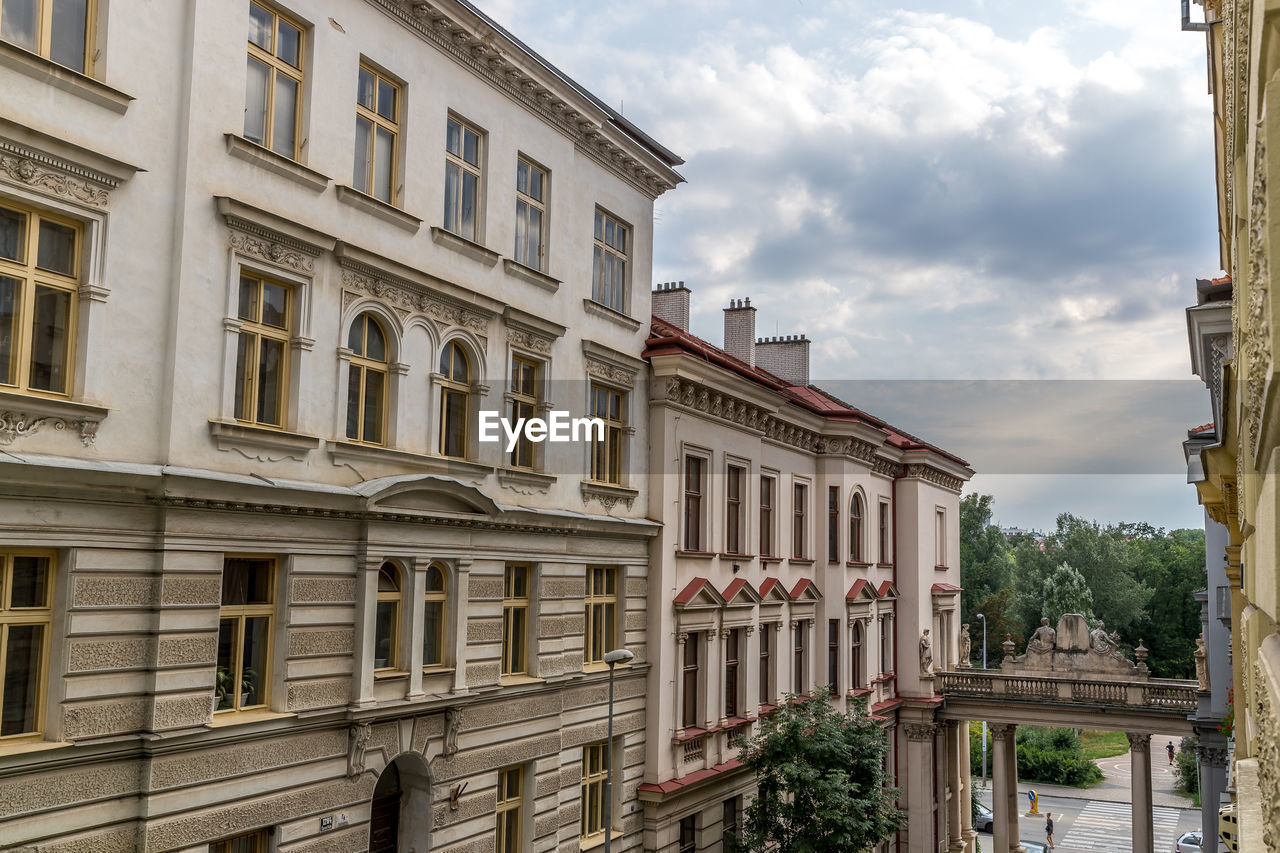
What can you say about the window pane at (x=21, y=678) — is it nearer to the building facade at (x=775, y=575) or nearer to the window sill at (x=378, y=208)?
the window sill at (x=378, y=208)

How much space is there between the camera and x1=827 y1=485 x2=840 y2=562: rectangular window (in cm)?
3278

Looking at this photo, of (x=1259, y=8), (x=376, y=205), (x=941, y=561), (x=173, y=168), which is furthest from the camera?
(x=941, y=561)

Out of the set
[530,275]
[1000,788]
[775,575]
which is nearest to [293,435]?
[530,275]

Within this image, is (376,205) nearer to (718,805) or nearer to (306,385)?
(306,385)

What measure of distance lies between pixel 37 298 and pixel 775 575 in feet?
71.3

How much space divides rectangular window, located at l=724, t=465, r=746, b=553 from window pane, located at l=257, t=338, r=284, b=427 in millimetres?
14596

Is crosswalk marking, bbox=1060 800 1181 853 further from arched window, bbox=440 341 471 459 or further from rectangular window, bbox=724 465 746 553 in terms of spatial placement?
arched window, bbox=440 341 471 459

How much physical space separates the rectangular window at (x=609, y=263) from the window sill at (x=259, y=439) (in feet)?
30.2

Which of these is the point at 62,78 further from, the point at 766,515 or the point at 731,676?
the point at 766,515

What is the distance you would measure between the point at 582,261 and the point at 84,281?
11.3 metres

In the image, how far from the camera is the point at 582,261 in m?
21.3

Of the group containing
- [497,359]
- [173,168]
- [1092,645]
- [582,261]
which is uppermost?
[582,261]

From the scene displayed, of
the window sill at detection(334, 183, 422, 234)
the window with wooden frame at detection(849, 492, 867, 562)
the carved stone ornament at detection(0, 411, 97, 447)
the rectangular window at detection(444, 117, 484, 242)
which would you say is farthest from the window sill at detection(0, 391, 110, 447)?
the window with wooden frame at detection(849, 492, 867, 562)

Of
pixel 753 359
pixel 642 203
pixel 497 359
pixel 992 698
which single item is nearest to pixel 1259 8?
pixel 497 359
